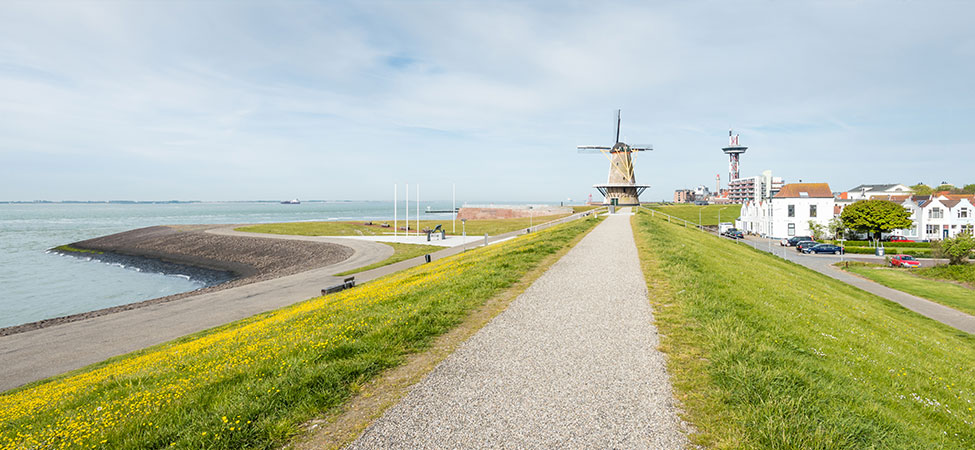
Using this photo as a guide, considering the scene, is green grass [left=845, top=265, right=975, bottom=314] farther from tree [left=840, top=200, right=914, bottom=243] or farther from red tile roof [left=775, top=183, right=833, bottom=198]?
red tile roof [left=775, top=183, right=833, bottom=198]

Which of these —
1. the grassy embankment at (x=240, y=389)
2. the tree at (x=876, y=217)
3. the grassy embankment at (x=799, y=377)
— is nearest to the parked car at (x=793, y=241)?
the tree at (x=876, y=217)

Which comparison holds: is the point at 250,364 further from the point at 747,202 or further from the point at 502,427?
the point at 747,202

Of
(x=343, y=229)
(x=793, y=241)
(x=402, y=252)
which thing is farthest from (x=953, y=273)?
(x=343, y=229)

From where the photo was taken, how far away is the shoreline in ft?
148

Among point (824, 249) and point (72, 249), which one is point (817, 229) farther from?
point (72, 249)

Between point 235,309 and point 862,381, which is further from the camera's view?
point 235,309

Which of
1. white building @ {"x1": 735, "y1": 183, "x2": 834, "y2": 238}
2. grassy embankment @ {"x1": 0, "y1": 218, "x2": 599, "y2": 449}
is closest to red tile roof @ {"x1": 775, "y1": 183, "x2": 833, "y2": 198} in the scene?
white building @ {"x1": 735, "y1": 183, "x2": 834, "y2": 238}

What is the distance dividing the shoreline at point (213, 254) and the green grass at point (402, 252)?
5937 millimetres

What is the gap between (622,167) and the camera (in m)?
74.4

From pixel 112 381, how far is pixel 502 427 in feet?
29.6

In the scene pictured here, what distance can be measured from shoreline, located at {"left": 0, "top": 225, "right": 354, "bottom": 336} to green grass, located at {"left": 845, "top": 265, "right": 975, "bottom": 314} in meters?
53.7

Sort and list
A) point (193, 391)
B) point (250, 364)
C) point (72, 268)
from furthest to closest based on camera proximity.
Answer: point (72, 268), point (250, 364), point (193, 391)

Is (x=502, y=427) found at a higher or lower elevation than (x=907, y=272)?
higher

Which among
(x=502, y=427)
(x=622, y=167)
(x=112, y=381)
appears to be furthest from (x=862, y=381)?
(x=622, y=167)
